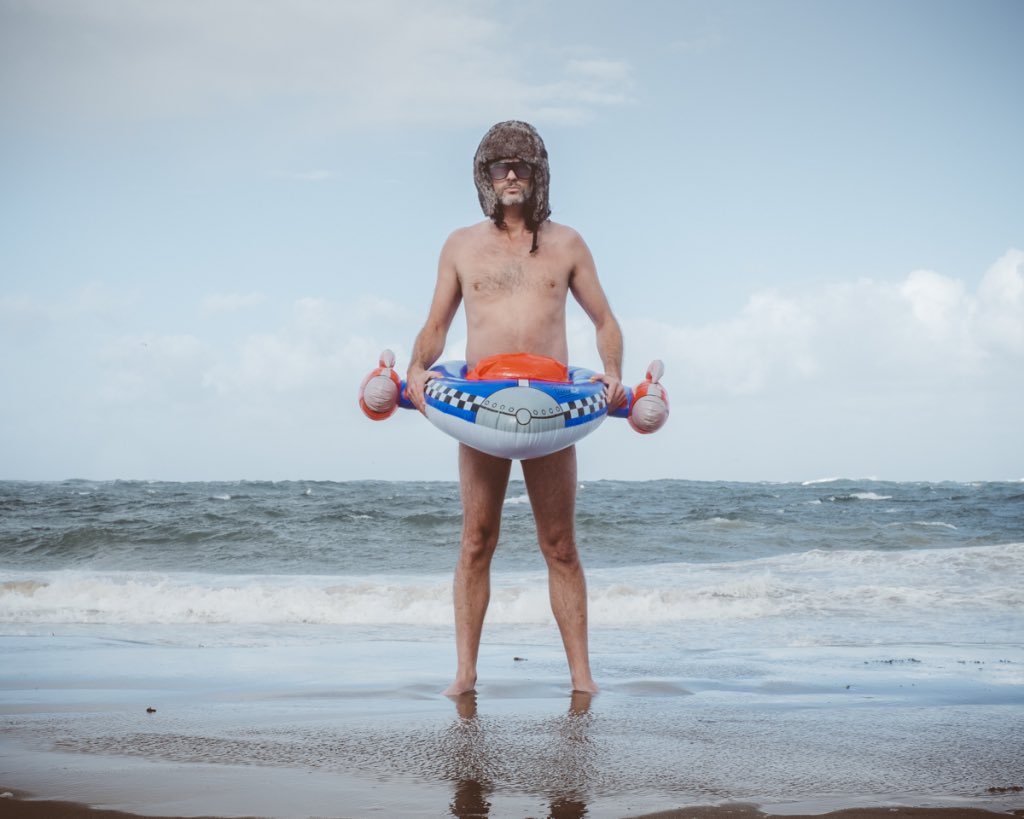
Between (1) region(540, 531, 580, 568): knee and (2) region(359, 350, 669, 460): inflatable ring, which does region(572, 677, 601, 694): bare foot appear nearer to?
(1) region(540, 531, 580, 568): knee

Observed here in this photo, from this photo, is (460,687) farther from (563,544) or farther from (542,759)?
(542,759)

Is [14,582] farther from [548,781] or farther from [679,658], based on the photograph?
[548,781]

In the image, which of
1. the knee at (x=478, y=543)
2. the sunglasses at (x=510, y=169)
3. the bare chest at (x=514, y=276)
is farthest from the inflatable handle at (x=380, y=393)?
the sunglasses at (x=510, y=169)

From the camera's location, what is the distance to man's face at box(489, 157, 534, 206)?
3.92 m

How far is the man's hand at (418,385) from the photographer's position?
385 cm

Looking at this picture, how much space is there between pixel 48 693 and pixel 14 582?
760cm

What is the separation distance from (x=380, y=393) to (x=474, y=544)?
74 centimetres

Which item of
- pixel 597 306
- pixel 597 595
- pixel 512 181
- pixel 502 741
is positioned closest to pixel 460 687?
pixel 502 741

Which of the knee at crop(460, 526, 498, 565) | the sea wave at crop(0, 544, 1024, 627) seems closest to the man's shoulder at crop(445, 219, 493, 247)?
the knee at crop(460, 526, 498, 565)

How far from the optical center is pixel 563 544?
4082mm

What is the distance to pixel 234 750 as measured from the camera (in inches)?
112

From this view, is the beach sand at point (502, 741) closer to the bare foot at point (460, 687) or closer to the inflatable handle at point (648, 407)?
the bare foot at point (460, 687)

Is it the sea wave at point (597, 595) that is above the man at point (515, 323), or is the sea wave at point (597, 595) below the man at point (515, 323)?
below

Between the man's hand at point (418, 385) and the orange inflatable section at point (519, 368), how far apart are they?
0.17m
